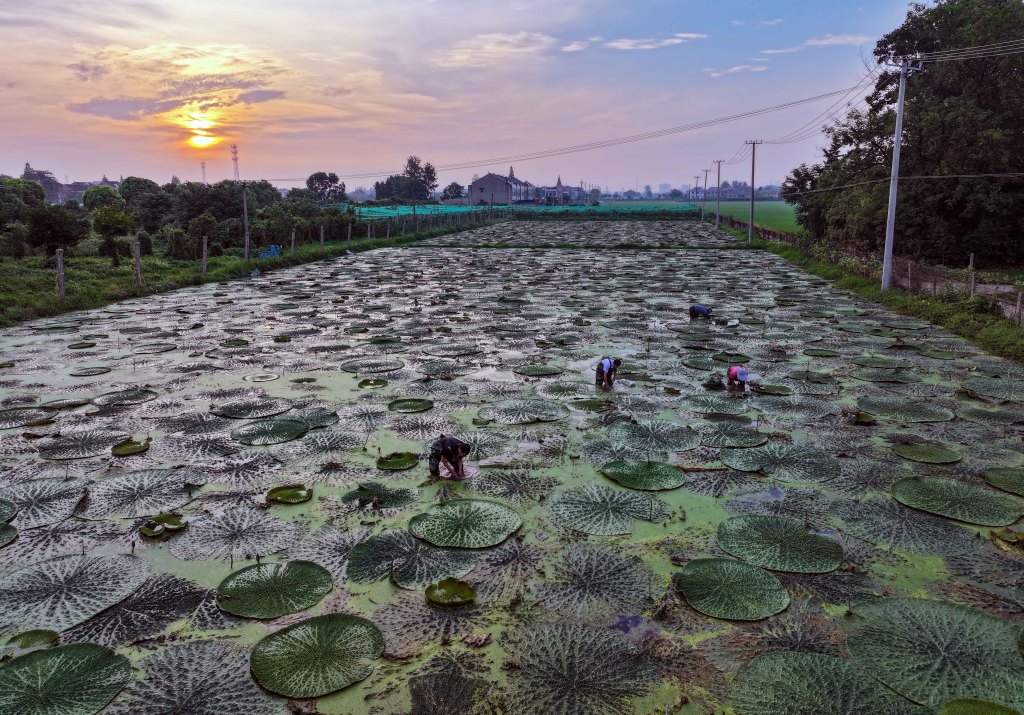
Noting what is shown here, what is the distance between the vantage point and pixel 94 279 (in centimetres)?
1502

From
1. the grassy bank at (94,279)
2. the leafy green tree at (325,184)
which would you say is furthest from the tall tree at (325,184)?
the grassy bank at (94,279)

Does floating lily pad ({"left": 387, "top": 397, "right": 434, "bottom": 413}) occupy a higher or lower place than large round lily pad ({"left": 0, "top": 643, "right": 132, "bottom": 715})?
higher

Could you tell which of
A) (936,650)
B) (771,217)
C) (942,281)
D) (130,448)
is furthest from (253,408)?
(771,217)

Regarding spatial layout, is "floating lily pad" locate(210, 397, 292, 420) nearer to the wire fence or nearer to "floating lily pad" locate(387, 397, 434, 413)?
"floating lily pad" locate(387, 397, 434, 413)

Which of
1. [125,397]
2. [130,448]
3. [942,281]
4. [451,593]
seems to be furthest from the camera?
[942,281]

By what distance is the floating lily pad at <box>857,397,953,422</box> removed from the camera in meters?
6.45

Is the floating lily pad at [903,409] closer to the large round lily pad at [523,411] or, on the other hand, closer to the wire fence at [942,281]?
the large round lily pad at [523,411]

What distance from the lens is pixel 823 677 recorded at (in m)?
3.02

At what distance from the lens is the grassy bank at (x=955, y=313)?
356 inches

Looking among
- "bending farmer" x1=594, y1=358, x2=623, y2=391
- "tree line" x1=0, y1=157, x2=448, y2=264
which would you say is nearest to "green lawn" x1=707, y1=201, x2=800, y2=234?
"tree line" x1=0, y1=157, x2=448, y2=264

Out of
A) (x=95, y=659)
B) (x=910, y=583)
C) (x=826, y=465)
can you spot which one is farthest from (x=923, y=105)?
(x=95, y=659)

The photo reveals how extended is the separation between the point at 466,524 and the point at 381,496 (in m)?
0.79

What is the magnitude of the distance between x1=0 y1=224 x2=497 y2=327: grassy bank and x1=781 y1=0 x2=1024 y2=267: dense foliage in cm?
1908

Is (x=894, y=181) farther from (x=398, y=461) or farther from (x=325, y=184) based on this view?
(x=325, y=184)
